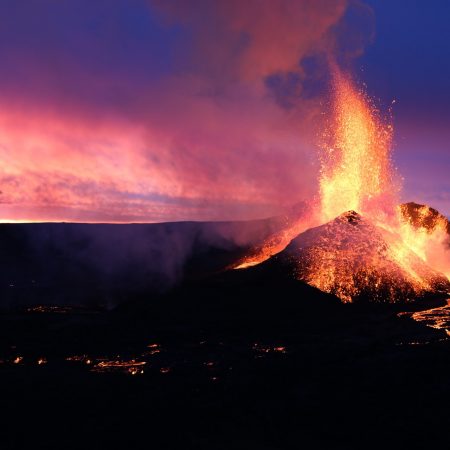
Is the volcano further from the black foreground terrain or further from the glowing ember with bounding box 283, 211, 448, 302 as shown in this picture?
the black foreground terrain

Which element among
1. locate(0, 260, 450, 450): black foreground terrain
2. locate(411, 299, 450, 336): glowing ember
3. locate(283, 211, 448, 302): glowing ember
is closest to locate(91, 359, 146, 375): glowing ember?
locate(0, 260, 450, 450): black foreground terrain

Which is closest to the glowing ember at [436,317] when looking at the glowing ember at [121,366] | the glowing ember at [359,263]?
the glowing ember at [359,263]

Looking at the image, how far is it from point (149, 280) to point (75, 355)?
38084mm

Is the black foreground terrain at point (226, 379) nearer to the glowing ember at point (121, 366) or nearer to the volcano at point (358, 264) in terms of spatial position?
the glowing ember at point (121, 366)

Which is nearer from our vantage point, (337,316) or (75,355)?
(75,355)

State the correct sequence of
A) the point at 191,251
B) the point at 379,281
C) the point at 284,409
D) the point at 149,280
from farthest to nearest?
the point at 191,251
the point at 149,280
the point at 379,281
the point at 284,409

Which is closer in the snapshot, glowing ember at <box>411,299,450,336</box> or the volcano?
glowing ember at <box>411,299,450,336</box>

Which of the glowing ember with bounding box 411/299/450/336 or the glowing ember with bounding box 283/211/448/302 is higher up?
the glowing ember with bounding box 283/211/448/302

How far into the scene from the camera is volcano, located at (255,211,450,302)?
37006 millimetres

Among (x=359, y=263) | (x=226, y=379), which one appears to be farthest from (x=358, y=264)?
(x=226, y=379)

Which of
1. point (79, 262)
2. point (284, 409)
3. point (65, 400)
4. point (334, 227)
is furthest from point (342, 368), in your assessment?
point (79, 262)

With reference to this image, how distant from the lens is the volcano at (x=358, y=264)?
37006 millimetres

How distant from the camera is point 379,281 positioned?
3772 centimetres

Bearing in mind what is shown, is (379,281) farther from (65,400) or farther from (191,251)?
(191,251)
